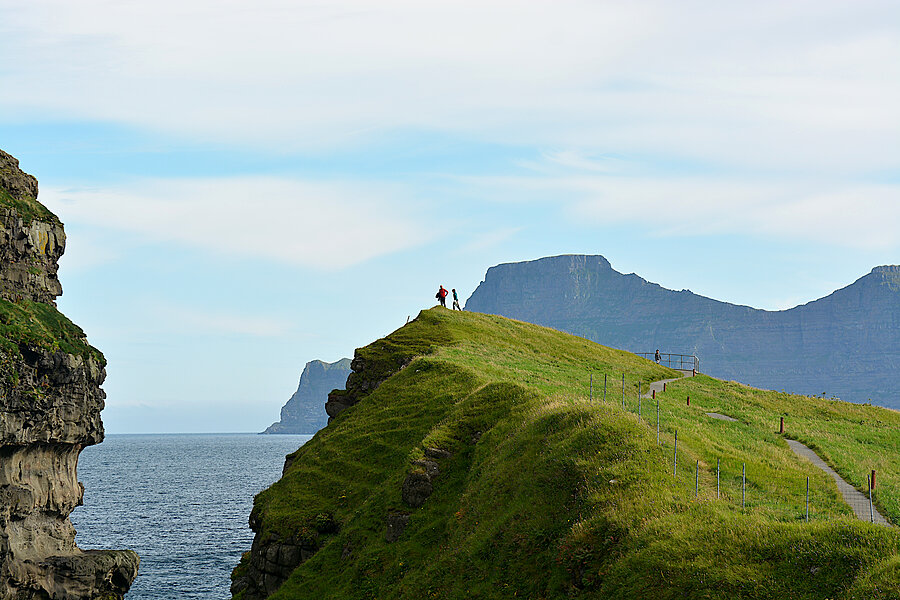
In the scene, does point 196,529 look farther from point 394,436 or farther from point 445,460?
point 445,460

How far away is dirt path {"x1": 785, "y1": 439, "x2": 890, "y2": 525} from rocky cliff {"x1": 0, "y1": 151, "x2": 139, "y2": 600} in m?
58.1

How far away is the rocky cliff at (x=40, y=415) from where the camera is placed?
206 feet

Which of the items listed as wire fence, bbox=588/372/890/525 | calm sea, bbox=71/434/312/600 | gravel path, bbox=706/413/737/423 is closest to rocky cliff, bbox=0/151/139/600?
calm sea, bbox=71/434/312/600

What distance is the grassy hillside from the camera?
77.3 feet

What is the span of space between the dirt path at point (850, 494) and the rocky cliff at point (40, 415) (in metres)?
58.1

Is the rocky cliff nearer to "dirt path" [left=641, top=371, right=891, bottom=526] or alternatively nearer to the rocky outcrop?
the rocky outcrop

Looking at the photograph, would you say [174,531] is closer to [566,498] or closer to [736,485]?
[566,498]

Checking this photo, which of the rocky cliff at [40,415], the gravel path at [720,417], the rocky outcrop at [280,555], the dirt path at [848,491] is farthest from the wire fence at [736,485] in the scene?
the rocky cliff at [40,415]

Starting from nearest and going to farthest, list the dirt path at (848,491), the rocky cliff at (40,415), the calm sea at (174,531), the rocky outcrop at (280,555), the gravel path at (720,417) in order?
the dirt path at (848,491) < the rocky outcrop at (280,555) < the gravel path at (720,417) < the rocky cliff at (40,415) < the calm sea at (174,531)

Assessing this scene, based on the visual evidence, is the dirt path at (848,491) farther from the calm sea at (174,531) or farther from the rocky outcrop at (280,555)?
the calm sea at (174,531)

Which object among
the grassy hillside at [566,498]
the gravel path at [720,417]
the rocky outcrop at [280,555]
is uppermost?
the gravel path at [720,417]

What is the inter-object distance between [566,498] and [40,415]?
5249 centimetres

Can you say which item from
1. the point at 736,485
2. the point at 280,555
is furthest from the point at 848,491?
the point at 280,555

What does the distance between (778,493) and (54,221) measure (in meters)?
71.3
